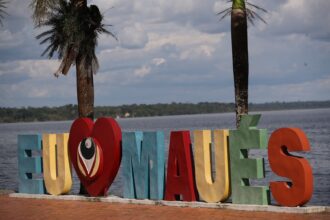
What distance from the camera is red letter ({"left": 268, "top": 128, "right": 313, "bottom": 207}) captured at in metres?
18.3

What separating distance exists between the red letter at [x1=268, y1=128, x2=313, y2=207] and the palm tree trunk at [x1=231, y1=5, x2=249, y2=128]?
3.05 m

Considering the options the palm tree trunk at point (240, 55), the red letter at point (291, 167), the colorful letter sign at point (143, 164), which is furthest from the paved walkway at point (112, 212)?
the palm tree trunk at point (240, 55)

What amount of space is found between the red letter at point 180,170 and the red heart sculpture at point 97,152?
2.12m

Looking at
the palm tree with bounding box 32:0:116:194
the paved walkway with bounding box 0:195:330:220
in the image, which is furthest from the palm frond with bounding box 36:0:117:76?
the paved walkway with bounding box 0:195:330:220

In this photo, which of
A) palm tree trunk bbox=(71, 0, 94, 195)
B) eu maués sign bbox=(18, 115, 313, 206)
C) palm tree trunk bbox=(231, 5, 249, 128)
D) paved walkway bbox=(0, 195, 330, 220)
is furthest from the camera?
palm tree trunk bbox=(71, 0, 94, 195)

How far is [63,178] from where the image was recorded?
24.1m

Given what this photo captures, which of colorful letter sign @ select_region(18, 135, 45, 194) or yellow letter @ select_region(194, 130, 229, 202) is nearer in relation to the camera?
yellow letter @ select_region(194, 130, 229, 202)

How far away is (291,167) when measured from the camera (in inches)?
734

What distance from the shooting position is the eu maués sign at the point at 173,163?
62.0 ft

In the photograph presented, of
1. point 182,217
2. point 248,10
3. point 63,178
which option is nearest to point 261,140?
point 182,217

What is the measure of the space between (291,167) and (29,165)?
10.0 m

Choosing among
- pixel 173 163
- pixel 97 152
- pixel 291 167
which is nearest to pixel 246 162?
pixel 291 167

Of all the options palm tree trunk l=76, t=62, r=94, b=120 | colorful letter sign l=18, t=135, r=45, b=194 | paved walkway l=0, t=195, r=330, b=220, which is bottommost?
paved walkway l=0, t=195, r=330, b=220

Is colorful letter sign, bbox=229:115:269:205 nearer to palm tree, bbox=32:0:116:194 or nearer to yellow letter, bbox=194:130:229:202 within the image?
yellow letter, bbox=194:130:229:202
